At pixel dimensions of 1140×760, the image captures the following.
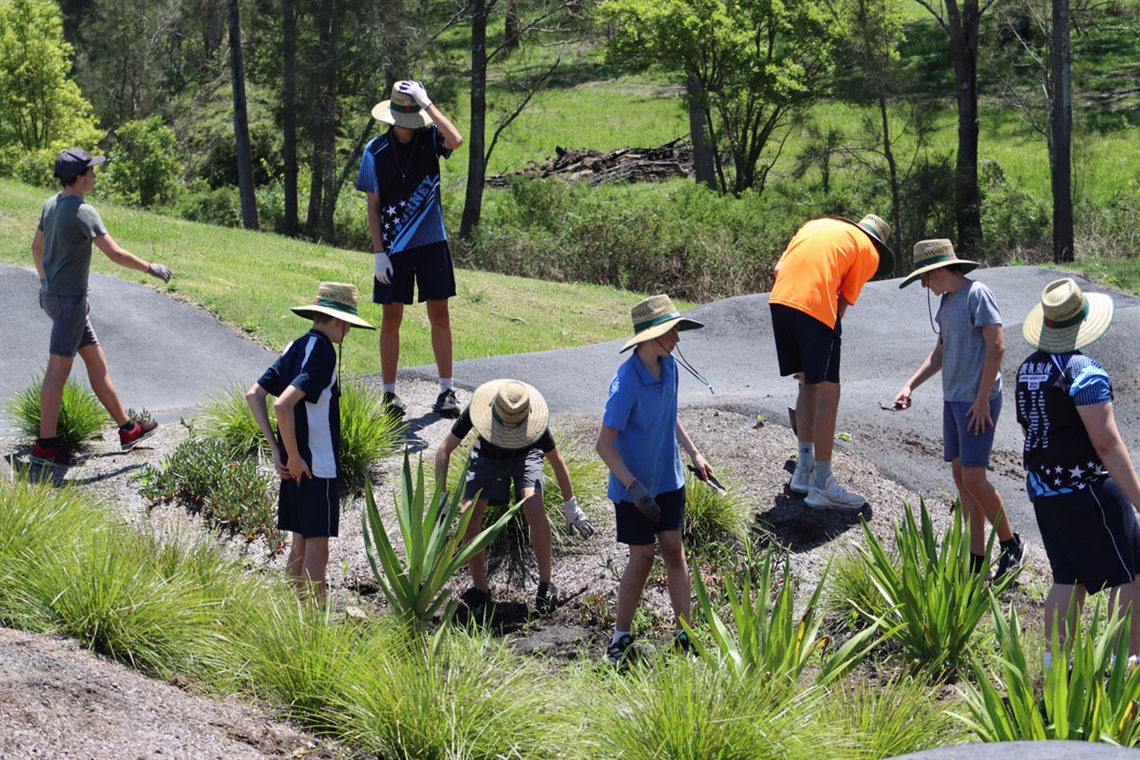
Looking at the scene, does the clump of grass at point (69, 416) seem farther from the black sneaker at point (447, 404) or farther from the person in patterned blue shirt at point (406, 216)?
the black sneaker at point (447, 404)

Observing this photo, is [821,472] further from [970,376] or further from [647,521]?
[647,521]

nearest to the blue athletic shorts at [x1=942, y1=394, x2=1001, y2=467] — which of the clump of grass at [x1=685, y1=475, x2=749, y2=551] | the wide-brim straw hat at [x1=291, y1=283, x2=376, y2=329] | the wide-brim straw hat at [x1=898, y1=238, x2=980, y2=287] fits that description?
the wide-brim straw hat at [x1=898, y1=238, x2=980, y2=287]

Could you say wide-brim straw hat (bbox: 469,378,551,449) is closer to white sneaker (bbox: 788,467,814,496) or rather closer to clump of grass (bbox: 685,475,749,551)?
clump of grass (bbox: 685,475,749,551)

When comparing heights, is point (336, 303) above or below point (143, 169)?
below

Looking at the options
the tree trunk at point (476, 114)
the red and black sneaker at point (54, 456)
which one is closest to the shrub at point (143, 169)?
the tree trunk at point (476, 114)

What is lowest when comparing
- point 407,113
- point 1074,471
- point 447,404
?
point 447,404

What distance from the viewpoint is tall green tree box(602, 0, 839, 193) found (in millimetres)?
26000

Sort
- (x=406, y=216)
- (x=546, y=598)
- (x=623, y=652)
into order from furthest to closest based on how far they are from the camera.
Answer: (x=406, y=216), (x=546, y=598), (x=623, y=652)

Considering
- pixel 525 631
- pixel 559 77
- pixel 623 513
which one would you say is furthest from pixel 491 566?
pixel 559 77

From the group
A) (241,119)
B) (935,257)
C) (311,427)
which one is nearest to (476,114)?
(241,119)

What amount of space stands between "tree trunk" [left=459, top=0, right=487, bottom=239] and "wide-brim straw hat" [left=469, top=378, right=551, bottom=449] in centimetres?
1790

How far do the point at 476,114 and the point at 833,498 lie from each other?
737 inches

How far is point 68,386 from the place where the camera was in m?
8.30

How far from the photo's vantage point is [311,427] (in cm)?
562
